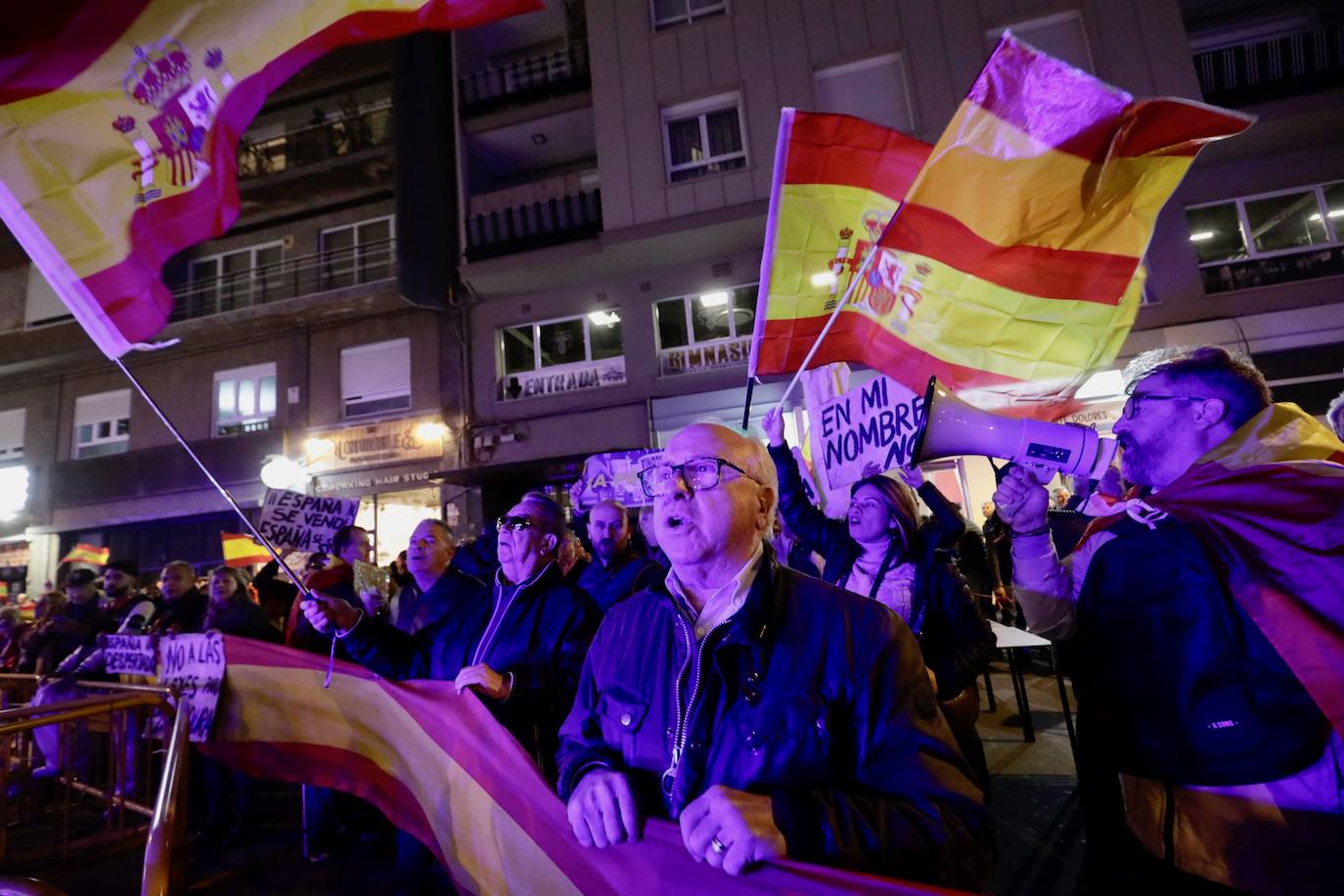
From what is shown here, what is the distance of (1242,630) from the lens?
166 centimetres

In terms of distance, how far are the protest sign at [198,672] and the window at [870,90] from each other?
39.9 feet

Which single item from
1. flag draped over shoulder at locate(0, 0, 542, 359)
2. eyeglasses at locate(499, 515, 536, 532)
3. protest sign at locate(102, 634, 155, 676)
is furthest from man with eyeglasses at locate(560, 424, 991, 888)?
protest sign at locate(102, 634, 155, 676)

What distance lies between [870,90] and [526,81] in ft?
24.1

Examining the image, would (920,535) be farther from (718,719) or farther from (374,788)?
(374,788)

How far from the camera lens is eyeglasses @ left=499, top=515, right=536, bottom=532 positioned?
3.11 m

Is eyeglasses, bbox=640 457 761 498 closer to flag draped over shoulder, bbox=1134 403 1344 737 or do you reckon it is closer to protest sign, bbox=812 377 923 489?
flag draped over shoulder, bbox=1134 403 1344 737

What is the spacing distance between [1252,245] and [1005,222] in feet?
36.6

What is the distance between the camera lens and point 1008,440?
7.90 feet

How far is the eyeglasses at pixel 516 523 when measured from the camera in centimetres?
311

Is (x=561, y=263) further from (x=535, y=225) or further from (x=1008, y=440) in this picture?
(x=1008, y=440)

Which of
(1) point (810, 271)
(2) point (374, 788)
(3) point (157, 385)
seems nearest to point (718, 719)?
(2) point (374, 788)

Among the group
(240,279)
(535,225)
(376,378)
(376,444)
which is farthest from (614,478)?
(240,279)

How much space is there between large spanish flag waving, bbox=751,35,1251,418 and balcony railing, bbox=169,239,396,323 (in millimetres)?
13094

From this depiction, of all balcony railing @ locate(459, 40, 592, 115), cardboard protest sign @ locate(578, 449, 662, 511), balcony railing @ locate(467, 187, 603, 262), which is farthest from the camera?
balcony railing @ locate(459, 40, 592, 115)
